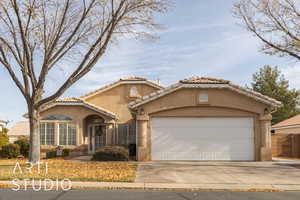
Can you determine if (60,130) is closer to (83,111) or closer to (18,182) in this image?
(83,111)

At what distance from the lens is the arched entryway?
2323 centimetres

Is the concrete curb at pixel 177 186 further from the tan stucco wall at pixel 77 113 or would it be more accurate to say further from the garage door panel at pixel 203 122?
the tan stucco wall at pixel 77 113

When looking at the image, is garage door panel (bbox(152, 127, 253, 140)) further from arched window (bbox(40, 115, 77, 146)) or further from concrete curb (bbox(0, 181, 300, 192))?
arched window (bbox(40, 115, 77, 146))

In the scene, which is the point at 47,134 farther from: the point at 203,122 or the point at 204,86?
the point at 204,86

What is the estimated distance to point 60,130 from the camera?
859 inches

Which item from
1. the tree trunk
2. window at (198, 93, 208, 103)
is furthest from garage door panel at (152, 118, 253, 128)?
the tree trunk

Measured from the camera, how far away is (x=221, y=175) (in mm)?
12609

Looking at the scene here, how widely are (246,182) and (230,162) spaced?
6.22 metres

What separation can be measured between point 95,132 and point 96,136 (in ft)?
1.07

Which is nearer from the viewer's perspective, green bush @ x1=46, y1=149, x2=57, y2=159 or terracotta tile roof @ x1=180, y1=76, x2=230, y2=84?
terracotta tile roof @ x1=180, y1=76, x2=230, y2=84

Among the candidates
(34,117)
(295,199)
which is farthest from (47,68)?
(295,199)

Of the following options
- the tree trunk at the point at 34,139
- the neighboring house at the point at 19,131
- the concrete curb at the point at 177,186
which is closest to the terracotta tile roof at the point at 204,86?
the tree trunk at the point at 34,139

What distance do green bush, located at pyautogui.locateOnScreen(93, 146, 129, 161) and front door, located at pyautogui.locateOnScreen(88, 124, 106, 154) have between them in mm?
5618

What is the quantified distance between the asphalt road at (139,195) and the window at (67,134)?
41.2ft
